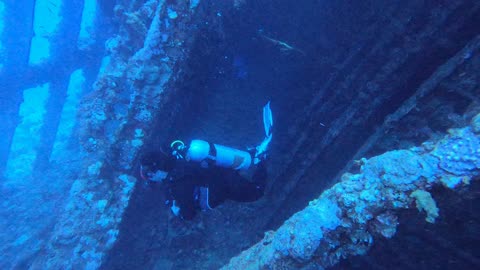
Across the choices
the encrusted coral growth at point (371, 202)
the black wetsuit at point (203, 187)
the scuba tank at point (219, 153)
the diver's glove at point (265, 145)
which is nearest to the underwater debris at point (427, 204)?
the encrusted coral growth at point (371, 202)

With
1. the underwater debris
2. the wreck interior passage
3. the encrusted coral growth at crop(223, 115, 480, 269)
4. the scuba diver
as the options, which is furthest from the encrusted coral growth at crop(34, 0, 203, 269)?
the underwater debris

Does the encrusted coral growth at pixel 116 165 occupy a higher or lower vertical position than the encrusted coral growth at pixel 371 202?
lower

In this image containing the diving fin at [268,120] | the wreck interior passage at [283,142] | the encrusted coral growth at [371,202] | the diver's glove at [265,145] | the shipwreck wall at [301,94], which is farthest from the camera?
the diving fin at [268,120]

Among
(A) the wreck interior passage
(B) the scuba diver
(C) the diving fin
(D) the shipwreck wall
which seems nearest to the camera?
(A) the wreck interior passage

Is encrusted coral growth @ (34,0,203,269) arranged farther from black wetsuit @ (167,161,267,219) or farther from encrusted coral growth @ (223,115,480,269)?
encrusted coral growth @ (223,115,480,269)

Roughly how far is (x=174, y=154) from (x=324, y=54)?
10.6 ft

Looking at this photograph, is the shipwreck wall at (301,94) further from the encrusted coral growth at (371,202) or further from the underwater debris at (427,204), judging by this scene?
the underwater debris at (427,204)

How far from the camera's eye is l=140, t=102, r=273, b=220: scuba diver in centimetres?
383

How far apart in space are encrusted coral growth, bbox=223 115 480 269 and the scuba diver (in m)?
1.65

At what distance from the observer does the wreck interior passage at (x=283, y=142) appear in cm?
198

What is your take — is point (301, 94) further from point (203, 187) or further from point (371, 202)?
point (371, 202)

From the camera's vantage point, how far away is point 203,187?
4.05 metres

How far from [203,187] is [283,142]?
222cm

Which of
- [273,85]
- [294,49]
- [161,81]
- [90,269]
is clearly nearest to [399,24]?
[294,49]
